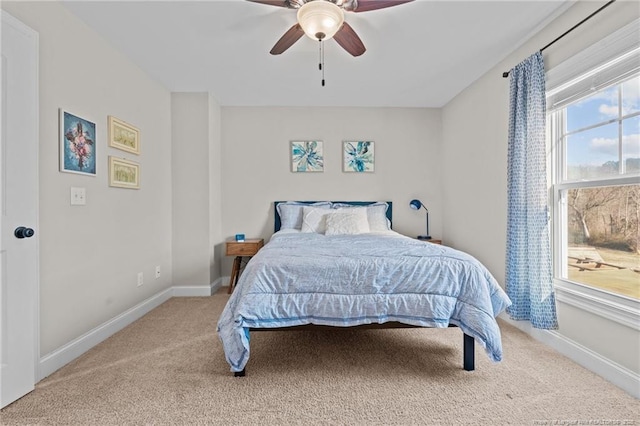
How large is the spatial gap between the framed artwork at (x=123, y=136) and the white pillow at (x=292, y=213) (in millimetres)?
1712

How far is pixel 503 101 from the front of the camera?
A: 9.14 feet

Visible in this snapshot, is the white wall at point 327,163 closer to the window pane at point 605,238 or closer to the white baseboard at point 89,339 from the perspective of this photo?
the white baseboard at point 89,339

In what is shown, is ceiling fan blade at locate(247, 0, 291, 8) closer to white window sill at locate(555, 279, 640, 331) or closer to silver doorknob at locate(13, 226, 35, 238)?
silver doorknob at locate(13, 226, 35, 238)

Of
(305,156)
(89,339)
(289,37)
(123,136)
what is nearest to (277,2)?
(289,37)

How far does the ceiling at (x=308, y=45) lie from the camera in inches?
83.1

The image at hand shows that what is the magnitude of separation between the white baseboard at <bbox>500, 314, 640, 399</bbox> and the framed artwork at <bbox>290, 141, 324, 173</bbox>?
2.87m

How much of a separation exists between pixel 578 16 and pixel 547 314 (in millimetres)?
2041

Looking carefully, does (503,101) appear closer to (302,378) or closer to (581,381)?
(581,381)

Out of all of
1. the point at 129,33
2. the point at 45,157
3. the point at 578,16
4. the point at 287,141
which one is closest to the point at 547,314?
the point at 578,16

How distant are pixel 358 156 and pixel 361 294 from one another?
2.58m

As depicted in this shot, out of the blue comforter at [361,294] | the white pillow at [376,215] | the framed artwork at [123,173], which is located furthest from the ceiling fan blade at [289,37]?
the white pillow at [376,215]

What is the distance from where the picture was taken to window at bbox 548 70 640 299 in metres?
1.81

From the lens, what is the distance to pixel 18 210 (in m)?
1.68

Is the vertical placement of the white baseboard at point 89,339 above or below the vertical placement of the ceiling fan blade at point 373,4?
below
